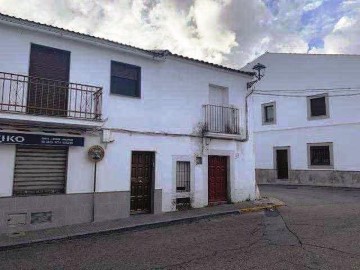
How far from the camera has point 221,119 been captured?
13242 mm

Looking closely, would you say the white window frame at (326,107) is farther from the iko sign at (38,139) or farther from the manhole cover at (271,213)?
the iko sign at (38,139)

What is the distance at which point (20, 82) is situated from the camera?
8.73 meters

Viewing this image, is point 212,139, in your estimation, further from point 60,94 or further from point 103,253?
point 103,253

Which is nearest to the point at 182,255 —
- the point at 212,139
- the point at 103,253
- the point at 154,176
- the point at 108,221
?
the point at 103,253

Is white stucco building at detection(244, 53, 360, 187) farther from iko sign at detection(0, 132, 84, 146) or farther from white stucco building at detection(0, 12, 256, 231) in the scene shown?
iko sign at detection(0, 132, 84, 146)

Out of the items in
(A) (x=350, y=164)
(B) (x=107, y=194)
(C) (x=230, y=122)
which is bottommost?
(B) (x=107, y=194)

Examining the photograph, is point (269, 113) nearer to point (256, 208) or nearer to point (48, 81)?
point (256, 208)

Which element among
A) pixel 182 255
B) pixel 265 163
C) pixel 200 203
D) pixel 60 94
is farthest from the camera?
pixel 265 163

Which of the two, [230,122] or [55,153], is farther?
[230,122]

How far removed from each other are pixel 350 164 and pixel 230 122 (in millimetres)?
9626

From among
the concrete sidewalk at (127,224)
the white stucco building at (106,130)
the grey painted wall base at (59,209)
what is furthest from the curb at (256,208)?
the grey painted wall base at (59,209)

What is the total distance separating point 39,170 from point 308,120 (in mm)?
16841

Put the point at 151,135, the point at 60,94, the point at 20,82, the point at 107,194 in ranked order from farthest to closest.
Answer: the point at 151,135, the point at 107,194, the point at 60,94, the point at 20,82

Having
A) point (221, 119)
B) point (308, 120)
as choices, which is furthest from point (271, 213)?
point (308, 120)
